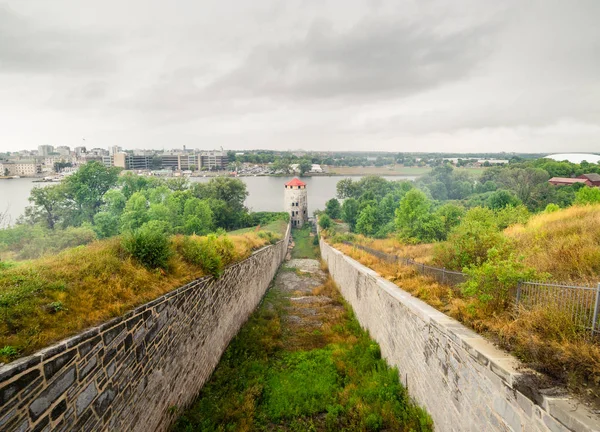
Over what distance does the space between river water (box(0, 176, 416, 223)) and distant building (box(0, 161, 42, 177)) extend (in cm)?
212

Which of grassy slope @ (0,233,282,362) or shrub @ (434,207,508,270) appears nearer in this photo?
grassy slope @ (0,233,282,362)

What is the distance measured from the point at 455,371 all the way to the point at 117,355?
456 centimetres

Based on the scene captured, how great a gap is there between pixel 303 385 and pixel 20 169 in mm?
111225

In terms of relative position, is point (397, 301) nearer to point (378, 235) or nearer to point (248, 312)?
point (248, 312)

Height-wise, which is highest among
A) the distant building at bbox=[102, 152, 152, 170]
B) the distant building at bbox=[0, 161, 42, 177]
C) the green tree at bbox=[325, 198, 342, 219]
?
the distant building at bbox=[102, 152, 152, 170]

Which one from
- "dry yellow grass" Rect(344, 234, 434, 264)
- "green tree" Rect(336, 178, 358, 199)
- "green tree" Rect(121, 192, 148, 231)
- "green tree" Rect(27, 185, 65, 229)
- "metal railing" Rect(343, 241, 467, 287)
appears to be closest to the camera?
"metal railing" Rect(343, 241, 467, 287)

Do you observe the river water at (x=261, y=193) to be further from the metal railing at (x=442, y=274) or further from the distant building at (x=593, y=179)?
the metal railing at (x=442, y=274)

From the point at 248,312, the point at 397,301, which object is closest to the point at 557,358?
the point at 397,301

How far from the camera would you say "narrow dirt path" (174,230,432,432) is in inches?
215

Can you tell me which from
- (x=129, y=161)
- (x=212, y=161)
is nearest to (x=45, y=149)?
(x=129, y=161)

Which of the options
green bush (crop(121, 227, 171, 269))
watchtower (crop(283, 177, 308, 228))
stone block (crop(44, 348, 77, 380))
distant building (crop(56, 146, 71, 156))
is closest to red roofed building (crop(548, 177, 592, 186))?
watchtower (crop(283, 177, 308, 228))

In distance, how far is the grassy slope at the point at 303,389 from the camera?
5.45 meters

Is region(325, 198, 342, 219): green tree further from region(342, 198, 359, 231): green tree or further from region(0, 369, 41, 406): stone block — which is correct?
region(0, 369, 41, 406): stone block

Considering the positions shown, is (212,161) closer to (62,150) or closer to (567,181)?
(62,150)
